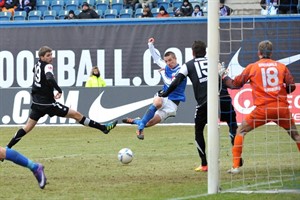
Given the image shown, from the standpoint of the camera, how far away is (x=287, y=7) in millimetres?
23562

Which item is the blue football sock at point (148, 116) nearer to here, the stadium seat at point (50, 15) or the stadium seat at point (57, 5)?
the stadium seat at point (50, 15)

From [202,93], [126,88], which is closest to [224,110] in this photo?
[202,93]

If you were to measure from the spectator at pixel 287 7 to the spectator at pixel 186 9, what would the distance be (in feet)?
14.8

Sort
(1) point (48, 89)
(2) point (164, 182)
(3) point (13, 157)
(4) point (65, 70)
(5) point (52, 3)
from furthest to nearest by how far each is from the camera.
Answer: (5) point (52, 3) < (4) point (65, 70) < (1) point (48, 89) < (2) point (164, 182) < (3) point (13, 157)

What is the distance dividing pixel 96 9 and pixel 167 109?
13.9m

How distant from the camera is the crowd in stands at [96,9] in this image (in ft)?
94.1

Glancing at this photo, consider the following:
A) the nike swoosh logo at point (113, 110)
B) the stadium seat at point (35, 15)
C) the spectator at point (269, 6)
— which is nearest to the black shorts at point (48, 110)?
the spectator at point (269, 6)

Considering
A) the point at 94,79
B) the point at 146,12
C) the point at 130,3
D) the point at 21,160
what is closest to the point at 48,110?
the point at 21,160

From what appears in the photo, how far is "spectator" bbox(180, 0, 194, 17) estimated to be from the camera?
1120 inches

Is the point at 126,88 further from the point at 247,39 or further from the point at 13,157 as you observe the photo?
the point at 13,157

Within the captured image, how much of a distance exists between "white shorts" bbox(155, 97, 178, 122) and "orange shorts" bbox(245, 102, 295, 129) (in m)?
4.57

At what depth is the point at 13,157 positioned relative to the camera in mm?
11773

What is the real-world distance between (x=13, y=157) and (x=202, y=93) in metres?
3.72

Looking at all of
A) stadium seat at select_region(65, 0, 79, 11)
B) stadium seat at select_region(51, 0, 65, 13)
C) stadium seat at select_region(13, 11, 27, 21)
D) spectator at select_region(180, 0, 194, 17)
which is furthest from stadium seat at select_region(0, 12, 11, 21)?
spectator at select_region(180, 0, 194, 17)
